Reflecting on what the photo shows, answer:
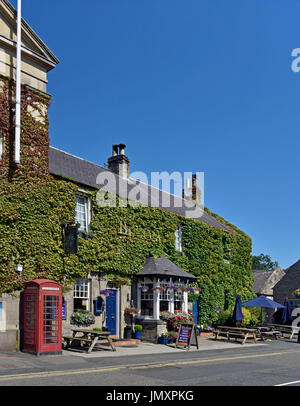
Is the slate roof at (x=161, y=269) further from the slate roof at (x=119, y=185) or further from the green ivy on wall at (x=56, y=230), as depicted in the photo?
the slate roof at (x=119, y=185)

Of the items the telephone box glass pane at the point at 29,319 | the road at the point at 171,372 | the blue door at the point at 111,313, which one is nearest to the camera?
the road at the point at 171,372

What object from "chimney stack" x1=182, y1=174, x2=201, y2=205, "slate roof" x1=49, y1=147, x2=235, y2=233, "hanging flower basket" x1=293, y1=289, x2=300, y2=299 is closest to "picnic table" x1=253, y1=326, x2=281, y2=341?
"slate roof" x1=49, y1=147, x2=235, y2=233

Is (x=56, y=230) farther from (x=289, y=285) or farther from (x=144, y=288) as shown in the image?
(x=289, y=285)

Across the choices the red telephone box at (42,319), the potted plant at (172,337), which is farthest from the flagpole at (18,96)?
the potted plant at (172,337)

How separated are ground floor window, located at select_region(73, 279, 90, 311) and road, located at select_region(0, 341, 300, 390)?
4797 millimetres

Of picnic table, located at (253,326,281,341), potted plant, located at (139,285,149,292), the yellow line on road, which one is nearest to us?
the yellow line on road

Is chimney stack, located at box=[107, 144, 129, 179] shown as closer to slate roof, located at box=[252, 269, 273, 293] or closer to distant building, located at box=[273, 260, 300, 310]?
distant building, located at box=[273, 260, 300, 310]

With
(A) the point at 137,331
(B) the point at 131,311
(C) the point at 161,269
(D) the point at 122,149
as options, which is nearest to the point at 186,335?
(A) the point at 137,331

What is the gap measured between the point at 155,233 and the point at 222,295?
27.7ft

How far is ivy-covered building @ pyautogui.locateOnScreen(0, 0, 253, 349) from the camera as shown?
60.9 feet

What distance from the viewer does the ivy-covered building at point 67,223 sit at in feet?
60.9

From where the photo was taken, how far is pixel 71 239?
19953 millimetres

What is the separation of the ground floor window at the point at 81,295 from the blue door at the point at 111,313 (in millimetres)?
1401

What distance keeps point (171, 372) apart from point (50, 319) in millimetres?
5364
